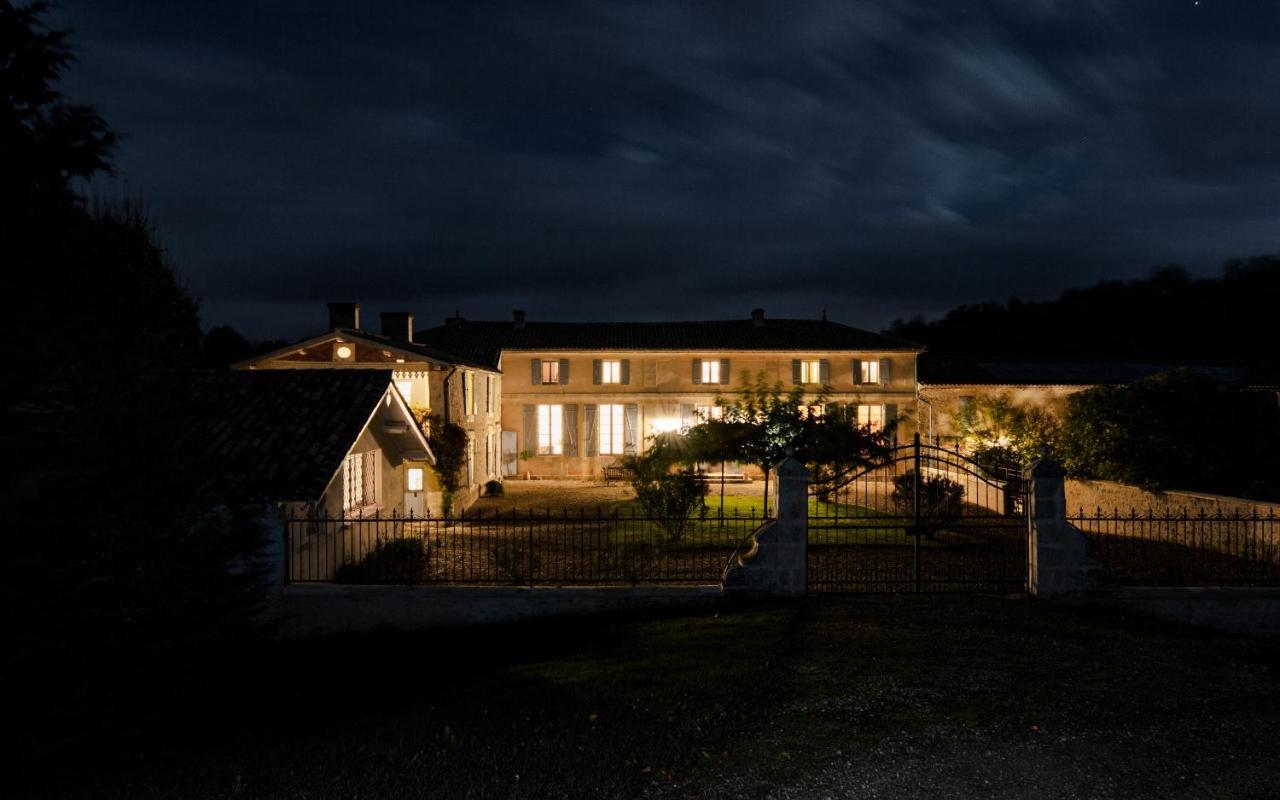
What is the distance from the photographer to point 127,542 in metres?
6.14

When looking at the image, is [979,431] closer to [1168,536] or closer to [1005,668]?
[1168,536]

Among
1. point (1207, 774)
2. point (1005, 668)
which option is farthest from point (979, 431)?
point (1207, 774)

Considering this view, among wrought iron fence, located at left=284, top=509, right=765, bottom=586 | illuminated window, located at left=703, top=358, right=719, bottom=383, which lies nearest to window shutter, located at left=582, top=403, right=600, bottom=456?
illuminated window, located at left=703, top=358, right=719, bottom=383

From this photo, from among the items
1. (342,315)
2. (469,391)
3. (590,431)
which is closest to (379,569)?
(469,391)

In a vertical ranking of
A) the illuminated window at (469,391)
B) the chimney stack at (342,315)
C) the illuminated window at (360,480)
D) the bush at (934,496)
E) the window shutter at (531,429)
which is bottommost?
the bush at (934,496)

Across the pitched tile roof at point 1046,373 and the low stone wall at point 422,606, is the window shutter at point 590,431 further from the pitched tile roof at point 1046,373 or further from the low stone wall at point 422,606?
the low stone wall at point 422,606

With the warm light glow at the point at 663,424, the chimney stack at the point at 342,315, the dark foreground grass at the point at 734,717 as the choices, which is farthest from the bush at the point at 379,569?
the warm light glow at the point at 663,424

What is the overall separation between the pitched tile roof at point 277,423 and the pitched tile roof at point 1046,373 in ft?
81.4

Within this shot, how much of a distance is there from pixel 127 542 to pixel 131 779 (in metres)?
1.66

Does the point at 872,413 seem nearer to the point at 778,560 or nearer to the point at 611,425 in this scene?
the point at 611,425

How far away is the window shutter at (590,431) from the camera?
33.9m

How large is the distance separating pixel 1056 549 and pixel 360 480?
39.7ft

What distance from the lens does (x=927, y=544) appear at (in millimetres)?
17203

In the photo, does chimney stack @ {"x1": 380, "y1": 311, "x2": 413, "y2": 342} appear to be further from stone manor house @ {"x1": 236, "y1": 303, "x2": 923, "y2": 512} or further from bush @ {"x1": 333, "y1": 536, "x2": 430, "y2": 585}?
bush @ {"x1": 333, "y1": 536, "x2": 430, "y2": 585}
